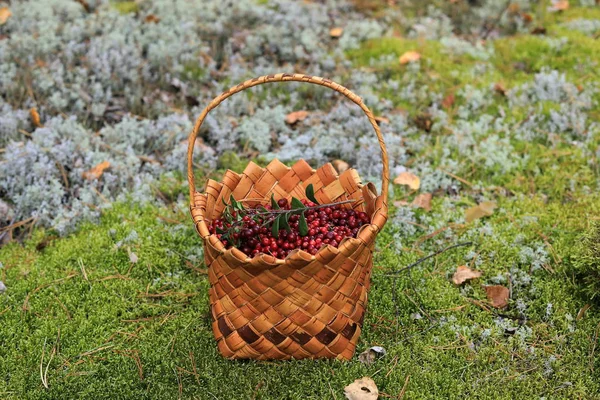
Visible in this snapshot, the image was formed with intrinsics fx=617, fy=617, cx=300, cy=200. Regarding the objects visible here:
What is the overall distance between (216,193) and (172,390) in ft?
3.42

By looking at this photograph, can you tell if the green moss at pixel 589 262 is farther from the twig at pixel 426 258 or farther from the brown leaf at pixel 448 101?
the brown leaf at pixel 448 101

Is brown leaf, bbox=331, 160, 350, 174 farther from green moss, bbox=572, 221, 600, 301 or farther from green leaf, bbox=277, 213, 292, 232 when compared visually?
green moss, bbox=572, 221, 600, 301

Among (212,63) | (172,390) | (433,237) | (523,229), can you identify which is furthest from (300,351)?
(212,63)

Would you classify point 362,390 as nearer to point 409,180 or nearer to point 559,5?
point 409,180

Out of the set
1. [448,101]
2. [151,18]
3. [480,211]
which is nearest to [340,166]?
[480,211]

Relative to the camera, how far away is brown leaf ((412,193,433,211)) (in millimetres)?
4266

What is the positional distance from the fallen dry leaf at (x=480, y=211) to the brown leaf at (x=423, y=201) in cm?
27

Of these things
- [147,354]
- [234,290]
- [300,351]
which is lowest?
[147,354]

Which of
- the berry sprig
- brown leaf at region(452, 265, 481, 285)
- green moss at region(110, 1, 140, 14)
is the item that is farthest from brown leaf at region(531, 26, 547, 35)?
the berry sprig

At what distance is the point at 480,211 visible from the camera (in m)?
4.15

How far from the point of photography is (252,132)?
4.94 meters

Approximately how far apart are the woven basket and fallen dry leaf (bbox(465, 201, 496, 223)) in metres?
1.12

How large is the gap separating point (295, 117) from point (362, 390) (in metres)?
2.73

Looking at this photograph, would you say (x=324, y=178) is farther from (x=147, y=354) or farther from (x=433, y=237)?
(x=147, y=354)
